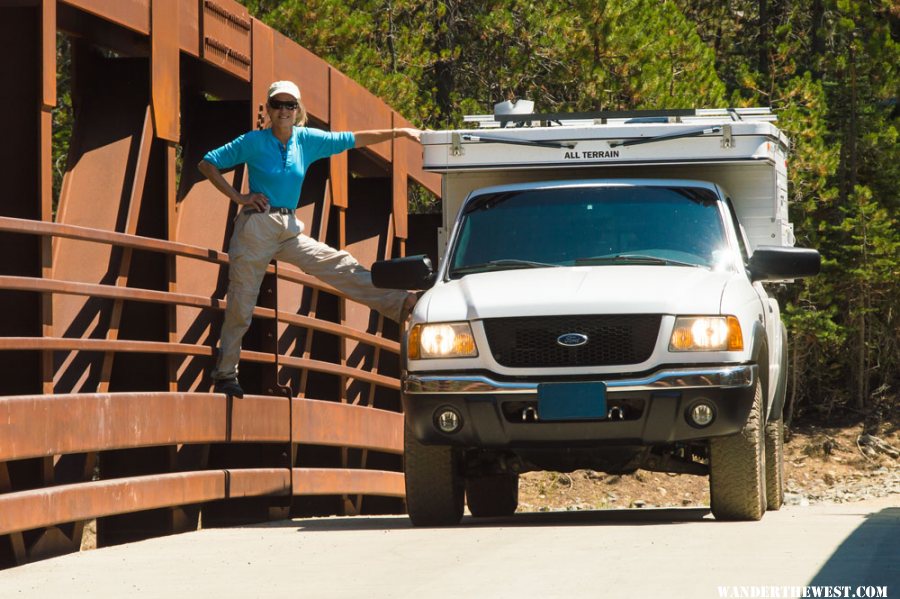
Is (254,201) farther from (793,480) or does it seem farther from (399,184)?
(793,480)

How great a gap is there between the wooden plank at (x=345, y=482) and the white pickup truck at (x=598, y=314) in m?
2.06

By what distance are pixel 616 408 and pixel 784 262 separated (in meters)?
1.54

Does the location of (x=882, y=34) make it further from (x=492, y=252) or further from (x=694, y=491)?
(x=492, y=252)

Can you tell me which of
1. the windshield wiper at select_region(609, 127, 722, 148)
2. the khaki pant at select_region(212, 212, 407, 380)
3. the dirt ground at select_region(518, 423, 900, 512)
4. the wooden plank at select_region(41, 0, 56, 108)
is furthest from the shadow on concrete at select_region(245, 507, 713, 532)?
the dirt ground at select_region(518, 423, 900, 512)

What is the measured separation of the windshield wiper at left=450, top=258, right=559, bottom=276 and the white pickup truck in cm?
2

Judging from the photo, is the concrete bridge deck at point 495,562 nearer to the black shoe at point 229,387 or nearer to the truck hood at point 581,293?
the truck hood at point 581,293

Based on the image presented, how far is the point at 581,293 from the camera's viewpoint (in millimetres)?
8898

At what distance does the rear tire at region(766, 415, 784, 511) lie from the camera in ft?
36.9

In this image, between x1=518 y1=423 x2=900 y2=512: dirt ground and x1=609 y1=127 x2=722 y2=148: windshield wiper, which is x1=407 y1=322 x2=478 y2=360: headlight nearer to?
x1=609 y1=127 x2=722 y2=148: windshield wiper

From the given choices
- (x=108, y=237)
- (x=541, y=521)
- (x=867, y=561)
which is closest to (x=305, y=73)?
(x=541, y=521)

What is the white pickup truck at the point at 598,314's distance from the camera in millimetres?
8789

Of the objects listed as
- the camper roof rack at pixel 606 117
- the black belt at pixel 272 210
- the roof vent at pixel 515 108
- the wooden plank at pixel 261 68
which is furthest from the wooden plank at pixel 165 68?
the roof vent at pixel 515 108

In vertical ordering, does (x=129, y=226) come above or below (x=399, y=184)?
below

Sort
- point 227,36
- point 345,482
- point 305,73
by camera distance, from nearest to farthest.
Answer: point 227,36
point 345,482
point 305,73
